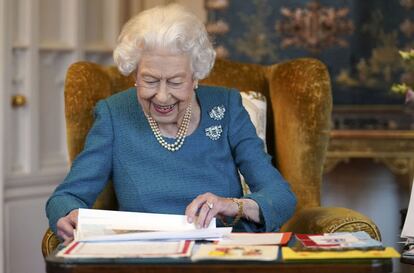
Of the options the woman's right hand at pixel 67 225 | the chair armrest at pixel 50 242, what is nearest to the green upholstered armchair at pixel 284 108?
the chair armrest at pixel 50 242

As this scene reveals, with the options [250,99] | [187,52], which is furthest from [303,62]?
[187,52]

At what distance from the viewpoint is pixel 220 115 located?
294 centimetres

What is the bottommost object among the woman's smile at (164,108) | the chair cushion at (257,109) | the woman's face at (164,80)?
the chair cushion at (257,109)

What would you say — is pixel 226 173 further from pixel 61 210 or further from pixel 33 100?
pixel 33 100

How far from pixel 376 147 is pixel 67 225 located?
2538mm

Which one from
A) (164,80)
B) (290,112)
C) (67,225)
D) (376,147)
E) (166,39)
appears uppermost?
(166,39)

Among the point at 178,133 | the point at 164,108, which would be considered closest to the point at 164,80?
the point at 164,108

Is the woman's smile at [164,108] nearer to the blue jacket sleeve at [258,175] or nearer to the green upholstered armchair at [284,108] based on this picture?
the blue jacket sleeve at [258,175]

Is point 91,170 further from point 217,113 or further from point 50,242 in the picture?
point 217,113

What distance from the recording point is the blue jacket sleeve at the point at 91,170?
109 inches

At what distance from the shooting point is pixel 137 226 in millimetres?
2318

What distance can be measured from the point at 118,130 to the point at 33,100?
1.36m

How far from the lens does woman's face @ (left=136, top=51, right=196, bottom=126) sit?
266 cm

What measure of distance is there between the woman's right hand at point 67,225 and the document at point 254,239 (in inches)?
18.0
